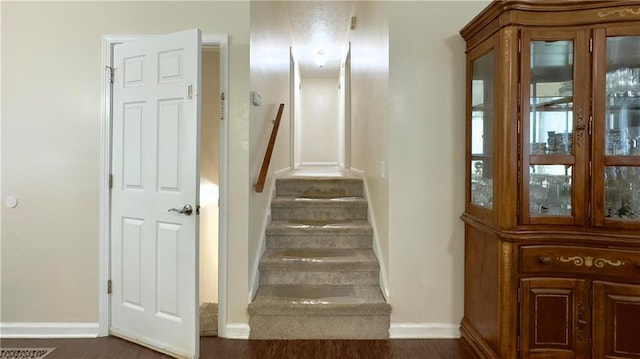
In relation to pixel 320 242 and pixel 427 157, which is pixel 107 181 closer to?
pixel 320 242

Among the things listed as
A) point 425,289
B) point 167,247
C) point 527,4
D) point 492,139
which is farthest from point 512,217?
point 167,247

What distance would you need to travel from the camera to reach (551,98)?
1.95m

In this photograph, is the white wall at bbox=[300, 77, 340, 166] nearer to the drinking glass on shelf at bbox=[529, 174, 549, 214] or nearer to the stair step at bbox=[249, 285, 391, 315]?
the stair step at bbox=[249, 285, 391, 315]

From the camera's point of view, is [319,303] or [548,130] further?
[319,303]

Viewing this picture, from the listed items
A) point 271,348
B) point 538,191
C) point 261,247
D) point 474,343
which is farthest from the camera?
point 261,247

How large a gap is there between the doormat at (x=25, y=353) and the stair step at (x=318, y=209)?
6.32ft

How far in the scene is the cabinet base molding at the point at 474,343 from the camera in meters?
2.05

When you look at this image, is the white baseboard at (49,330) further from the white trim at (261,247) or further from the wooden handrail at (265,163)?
the wooden handrail at (265,163)

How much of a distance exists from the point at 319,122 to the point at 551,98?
5.97m

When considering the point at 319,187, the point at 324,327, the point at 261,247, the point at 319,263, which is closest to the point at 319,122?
the point at 319,187

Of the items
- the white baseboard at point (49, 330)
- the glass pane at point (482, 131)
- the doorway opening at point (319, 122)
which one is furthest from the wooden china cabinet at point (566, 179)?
the doorway opening at point (319, 122)

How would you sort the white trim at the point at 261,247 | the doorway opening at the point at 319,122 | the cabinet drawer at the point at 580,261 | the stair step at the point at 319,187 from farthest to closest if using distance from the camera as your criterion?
the doorway opening at the point at 319,122 → the stair step at the point at 319,187 → the white trim at the point at 261,247 → the cabinet drawer at the point at 580,261

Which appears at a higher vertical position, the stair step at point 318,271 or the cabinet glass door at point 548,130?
the cabinet glass door at point 548,130

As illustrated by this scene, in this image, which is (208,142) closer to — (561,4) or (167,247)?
(167,247)
